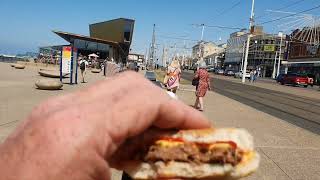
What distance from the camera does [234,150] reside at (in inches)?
42.4

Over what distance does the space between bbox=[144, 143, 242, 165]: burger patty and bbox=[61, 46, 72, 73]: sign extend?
2524 centimetres

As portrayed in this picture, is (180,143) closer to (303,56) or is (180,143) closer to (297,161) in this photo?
(297,161)

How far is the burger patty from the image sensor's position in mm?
1057

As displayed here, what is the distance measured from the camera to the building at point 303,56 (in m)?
84.8

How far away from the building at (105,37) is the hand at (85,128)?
6769 centimetres

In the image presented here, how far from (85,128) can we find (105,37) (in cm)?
9498

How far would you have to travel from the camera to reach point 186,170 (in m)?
1.05

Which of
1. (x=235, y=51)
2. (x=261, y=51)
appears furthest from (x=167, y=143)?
(x=235, y=51)

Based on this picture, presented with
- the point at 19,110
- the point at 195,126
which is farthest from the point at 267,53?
the point at 195,126

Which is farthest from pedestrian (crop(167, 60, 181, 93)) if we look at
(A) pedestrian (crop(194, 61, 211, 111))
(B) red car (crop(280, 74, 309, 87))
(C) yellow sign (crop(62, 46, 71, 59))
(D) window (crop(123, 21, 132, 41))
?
(D) window (crop(123, 21, 132, 41))

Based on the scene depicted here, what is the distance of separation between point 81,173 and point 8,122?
9.82 meters

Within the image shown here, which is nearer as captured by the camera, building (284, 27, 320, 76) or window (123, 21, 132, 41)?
building (284, 27, 320, 76)

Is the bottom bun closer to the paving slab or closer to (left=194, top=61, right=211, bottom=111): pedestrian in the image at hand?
the paving slab

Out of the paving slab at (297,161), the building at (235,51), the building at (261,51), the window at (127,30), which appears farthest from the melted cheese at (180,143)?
the building at (235,51)
